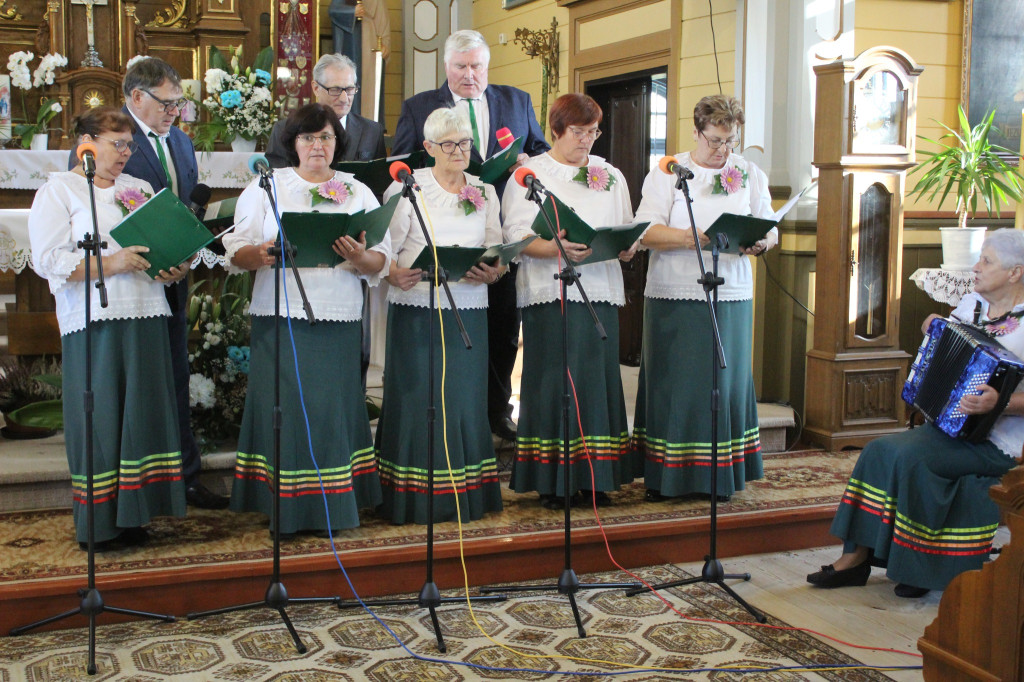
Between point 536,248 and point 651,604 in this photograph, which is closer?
point 651,604

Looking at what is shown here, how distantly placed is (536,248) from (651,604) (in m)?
1.31

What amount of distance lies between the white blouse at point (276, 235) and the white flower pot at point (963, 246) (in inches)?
125

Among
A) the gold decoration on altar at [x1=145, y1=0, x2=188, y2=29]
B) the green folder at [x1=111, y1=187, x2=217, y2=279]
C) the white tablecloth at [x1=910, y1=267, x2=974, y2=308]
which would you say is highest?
the gold decoration on altar at [x1=145, y1=0, x2=188, y2=29]

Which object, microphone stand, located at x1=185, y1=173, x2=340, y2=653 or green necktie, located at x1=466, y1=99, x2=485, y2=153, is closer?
microphone stand, located at x1=185, y1=173, x2=340, y2=653

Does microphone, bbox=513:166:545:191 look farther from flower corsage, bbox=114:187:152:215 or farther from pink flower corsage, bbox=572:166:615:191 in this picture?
flower corsage, bbox=114:187:152:215

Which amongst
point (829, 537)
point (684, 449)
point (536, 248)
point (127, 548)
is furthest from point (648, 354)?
point (127, 548)

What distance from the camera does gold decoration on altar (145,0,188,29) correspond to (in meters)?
7.72

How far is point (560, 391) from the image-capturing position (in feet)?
13.3

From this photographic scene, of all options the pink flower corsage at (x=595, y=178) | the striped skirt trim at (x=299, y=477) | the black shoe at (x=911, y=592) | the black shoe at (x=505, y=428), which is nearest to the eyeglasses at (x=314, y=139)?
the pink flower corsage at (x=595, y=178)

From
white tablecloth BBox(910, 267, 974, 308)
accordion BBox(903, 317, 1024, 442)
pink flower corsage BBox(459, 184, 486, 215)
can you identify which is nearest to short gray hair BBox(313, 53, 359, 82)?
pink flower corsage BBox(459, 184, 486, 215)

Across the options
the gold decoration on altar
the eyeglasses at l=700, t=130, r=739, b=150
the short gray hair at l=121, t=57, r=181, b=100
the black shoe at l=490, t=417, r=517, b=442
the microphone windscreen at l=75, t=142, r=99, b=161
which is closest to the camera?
the microphone windscreen at l=75, t=142, r=99, b=161

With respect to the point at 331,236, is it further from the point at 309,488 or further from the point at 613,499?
the point at 613,499

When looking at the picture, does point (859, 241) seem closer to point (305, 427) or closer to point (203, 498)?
point (305, 427)

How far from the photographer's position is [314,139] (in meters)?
3.54
